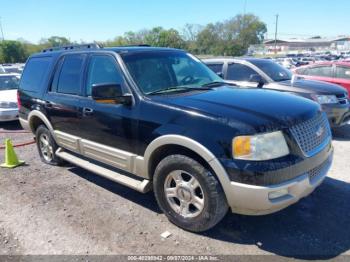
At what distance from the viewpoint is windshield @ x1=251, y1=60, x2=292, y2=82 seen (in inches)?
302

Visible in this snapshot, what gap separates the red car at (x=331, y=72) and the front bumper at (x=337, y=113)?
2.85 meters

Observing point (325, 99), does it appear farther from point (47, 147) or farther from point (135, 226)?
point (47, 147)

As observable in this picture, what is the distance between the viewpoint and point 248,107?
3230mm

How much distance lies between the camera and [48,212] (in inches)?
161

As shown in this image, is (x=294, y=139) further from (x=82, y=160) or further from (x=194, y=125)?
(x=82, y=160)

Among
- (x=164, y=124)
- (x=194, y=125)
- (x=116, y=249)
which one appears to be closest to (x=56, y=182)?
(x=116, y=249)

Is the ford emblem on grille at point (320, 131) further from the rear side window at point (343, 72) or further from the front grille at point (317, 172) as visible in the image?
the rear side window at point (343, 72)

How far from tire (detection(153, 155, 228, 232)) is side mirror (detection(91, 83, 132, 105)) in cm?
86

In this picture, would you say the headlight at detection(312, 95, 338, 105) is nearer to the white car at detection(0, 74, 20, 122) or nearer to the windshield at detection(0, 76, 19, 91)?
the white car at detection(0, 74, 20, 122)

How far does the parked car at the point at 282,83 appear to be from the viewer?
278 inches

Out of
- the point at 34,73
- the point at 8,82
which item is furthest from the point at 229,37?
the point at 34,73

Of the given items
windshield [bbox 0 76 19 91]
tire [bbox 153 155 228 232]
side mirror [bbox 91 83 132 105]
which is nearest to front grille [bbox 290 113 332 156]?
tire [bbox 153 155 228 232]

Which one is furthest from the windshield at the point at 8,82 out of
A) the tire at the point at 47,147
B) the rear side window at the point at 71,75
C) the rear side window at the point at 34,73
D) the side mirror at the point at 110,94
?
the side mirror at the point at 110,94

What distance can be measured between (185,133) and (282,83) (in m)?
4.88
